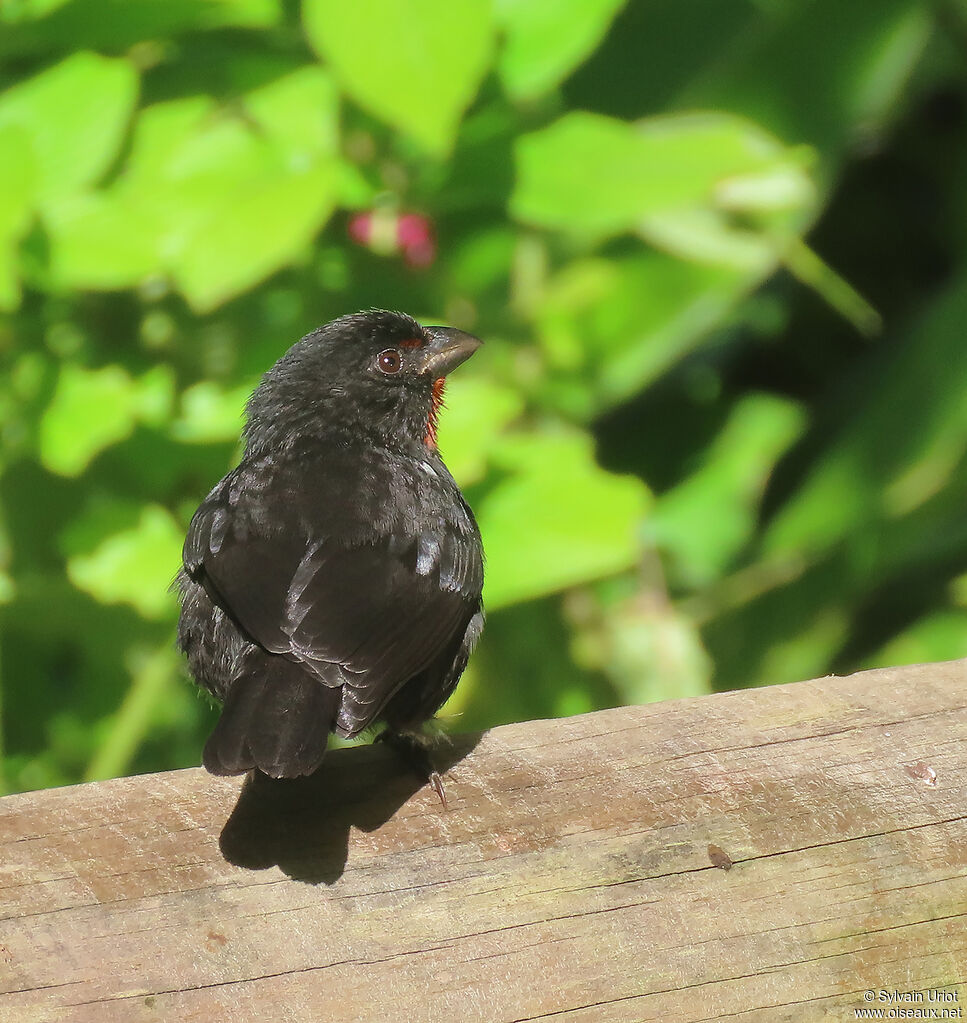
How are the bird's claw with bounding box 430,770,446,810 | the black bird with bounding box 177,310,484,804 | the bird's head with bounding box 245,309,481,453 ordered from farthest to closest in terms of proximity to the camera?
the bird's head with bounding box 245,309,481,453 < the black bird with bounding box 177,310,484,804 < the bird's claw with bounding box 430,770,446,810

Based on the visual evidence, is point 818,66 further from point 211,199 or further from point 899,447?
point 211,199

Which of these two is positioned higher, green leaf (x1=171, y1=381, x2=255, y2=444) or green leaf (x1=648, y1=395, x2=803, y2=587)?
green leaf (x1=171, y1=381, x2=255, y2=444)

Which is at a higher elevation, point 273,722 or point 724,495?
point 273,722

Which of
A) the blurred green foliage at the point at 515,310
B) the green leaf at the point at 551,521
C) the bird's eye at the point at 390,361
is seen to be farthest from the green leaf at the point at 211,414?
the green leaf at the point at 551,521

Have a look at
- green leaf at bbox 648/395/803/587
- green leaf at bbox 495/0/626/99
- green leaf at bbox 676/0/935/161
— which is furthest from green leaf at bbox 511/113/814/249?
green leaf at bbox 648/395/803/587

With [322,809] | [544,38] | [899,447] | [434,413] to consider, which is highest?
[544,38]

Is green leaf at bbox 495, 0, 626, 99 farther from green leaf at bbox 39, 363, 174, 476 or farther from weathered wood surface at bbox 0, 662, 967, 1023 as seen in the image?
weathered wood surface at bbox 0, 662, 967, 1023

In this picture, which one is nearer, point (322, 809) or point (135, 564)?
point (322, 809)

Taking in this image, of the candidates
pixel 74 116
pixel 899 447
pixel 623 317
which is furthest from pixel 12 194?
pixel 899 447
